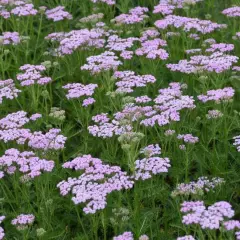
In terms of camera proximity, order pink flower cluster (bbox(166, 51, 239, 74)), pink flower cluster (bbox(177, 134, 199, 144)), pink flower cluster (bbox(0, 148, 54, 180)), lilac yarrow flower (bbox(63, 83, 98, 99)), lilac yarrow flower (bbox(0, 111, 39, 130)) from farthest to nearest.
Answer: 1. pink flower cluster (bbox(166, 51, 239, 74))
2. lilac yarrow flower (bbox(63, 83, 98, 99))
3. lilac yarrow flower (bbox(0, 111, 39, 130))
4. pink flower cluster (bbox(177, 134, 199, 144))
5. pink flower cluster (bbox(0, 148, 54, 180))

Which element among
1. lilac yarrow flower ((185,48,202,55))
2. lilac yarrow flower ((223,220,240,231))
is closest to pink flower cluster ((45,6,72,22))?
lilac yarrow flower ((185,48,202,55))

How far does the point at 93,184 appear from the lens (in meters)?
4.91

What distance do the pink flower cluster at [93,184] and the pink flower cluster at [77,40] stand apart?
253 centimetres

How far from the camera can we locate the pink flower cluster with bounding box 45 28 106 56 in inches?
295

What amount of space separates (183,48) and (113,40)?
3.02 feet

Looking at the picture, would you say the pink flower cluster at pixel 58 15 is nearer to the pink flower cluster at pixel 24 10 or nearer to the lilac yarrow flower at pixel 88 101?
the pink flower cluster at pixel 24 10

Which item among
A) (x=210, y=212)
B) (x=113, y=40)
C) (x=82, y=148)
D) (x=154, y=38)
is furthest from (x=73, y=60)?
(x=210, y=212)

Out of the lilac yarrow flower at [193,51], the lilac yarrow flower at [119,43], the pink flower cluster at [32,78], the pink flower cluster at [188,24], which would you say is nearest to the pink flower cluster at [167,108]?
the lilac yarrow flower at [193,51]

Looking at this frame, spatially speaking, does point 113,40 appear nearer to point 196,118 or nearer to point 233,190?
point 196,118

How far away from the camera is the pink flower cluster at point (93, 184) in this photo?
4.70 m

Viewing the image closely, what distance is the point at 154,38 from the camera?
805cm

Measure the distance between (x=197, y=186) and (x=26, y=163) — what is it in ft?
5.06

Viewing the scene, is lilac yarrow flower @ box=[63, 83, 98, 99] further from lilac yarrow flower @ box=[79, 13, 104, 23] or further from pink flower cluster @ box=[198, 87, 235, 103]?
lilac yarrow flower @ box=[79, 13, 104, 23]

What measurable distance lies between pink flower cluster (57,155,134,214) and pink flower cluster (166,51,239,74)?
195 centimetres
